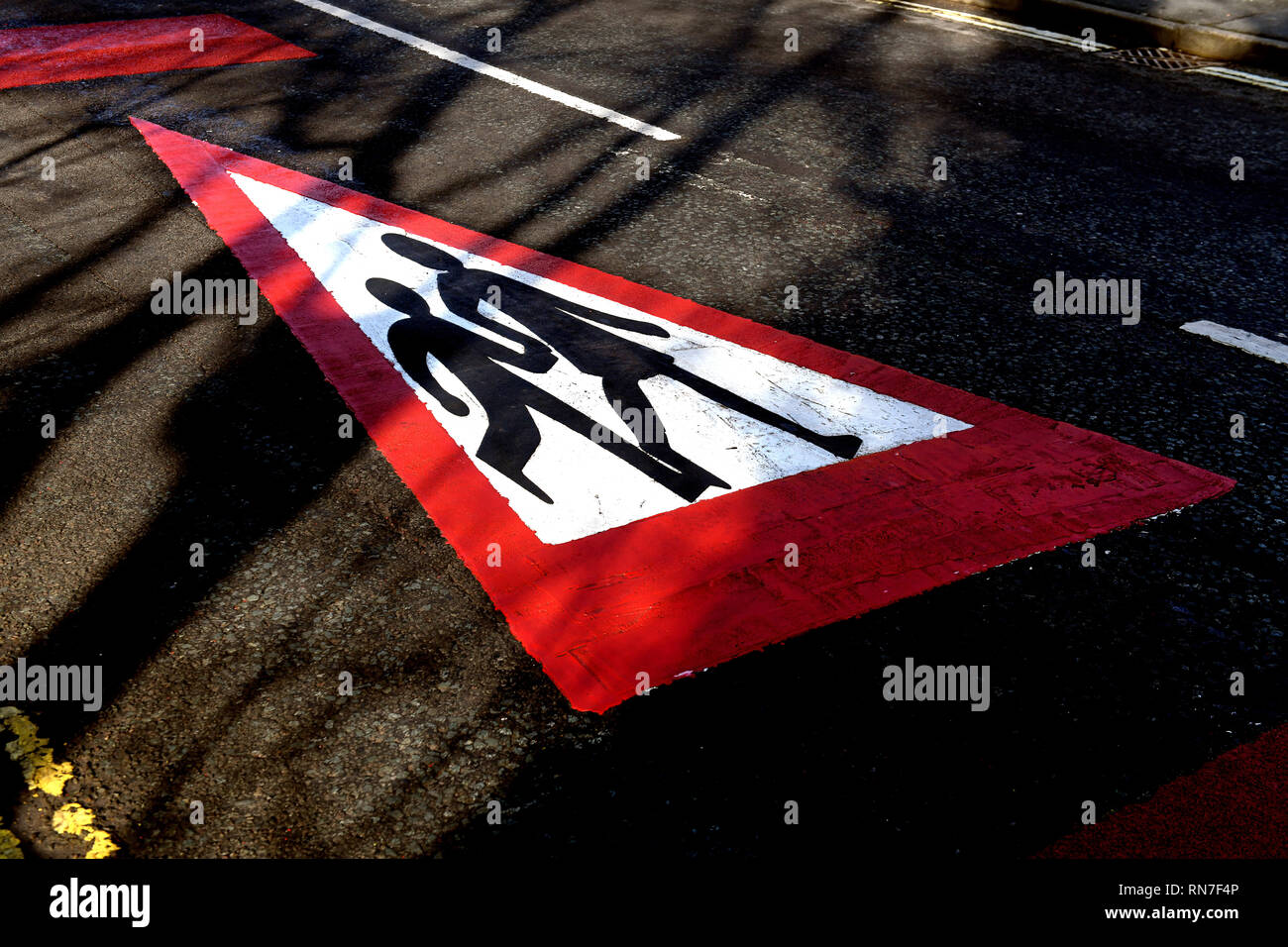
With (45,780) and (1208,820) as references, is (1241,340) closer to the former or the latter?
(1208,820)

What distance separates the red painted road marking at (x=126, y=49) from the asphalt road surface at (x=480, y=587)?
0.55m

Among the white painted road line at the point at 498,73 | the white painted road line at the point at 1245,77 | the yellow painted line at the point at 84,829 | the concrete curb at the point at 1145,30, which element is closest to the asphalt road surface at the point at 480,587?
the yellow painted line at the point at 84,829

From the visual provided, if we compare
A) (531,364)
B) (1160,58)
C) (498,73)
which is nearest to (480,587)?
(531,364)

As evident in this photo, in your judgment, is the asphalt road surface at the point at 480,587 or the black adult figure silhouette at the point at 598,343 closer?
the asphalt road surface at the point at 480,587

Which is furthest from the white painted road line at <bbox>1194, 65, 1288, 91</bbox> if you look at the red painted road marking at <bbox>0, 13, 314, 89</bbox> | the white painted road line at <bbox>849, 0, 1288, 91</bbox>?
the red painted road marking at <bbox>0, 13, 314, 89</bbox>

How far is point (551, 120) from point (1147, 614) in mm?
5647

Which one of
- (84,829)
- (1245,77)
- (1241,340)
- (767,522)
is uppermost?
(1245,77)

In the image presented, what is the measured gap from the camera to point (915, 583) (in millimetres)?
3424

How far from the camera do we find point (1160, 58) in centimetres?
915

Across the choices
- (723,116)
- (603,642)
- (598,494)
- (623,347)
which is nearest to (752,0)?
(723,116)

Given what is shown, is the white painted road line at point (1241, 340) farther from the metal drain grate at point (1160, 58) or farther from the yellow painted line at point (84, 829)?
the metal drain grate at point (1160, 58)

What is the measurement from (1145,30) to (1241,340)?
235 inches

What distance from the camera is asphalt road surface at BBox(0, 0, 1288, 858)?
2.76 metres

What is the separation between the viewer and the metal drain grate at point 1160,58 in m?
8.93
